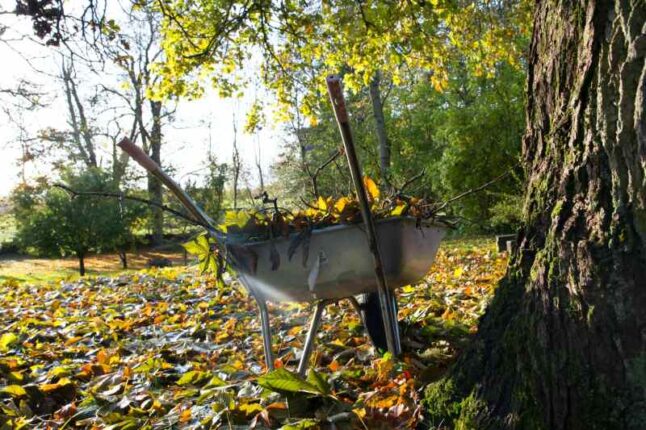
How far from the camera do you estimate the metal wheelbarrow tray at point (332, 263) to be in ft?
6.54

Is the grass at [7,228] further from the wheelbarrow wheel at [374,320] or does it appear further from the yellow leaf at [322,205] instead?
the yellow leaf at [322,205]

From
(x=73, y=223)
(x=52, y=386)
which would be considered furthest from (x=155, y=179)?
(x=52, y=386)

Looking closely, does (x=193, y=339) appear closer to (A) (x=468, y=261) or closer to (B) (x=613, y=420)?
(B) (x=613, y=420)

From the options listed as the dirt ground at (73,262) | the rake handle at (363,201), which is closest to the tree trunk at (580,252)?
the rake handle at (363,201)

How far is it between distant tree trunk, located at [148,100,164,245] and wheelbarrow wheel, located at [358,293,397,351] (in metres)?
20.1

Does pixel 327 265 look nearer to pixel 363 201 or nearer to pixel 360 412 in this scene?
pixel 363 201

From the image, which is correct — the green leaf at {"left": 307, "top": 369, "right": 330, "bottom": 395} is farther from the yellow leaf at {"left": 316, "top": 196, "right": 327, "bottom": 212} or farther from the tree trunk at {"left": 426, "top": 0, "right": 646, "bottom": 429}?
the yellow leaf at {"left": 316, "top": 196, "right": 327, "bottom": 212}

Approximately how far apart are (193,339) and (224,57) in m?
4.80

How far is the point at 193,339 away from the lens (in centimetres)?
328

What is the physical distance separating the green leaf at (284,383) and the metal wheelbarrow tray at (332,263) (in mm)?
377

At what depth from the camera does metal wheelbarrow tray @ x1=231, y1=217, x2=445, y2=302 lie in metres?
1.99

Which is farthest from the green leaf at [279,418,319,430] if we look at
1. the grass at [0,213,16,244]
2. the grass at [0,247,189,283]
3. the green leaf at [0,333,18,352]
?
the grass at [0,213,16,244]

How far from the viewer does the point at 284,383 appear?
5.50 feet

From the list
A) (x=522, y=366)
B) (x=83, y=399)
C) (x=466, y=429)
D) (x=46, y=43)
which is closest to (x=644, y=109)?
(x=522, y=366)
